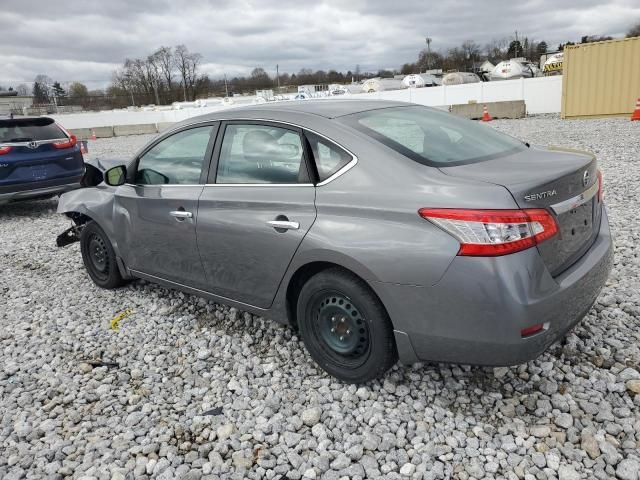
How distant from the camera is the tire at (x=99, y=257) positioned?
4656mm

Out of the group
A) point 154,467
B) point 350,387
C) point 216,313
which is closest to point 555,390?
point 350,387

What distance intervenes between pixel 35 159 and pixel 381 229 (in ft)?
24.6

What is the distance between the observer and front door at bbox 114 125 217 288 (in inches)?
142

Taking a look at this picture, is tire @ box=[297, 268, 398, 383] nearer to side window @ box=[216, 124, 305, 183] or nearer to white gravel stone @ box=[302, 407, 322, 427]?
white gravel stone @ box=[302, 407, 322, 427]

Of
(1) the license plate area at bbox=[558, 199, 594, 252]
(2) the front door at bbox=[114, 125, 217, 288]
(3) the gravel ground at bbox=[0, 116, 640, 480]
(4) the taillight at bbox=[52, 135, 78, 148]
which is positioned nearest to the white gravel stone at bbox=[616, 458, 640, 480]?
(3) the gravel ground at bbox=[0, 116, 640, 480]

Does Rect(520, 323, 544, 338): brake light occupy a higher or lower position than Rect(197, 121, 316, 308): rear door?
lower

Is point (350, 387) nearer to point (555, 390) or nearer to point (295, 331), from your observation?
point (295, 331)

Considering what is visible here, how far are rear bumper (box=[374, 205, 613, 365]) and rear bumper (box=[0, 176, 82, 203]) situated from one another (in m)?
7.47

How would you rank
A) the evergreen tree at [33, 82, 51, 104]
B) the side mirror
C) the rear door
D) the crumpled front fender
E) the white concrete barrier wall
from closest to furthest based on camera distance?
the rear door, the side mirror, the crumpled front fender, the white concrete barrier wall, the evergreen tree at [33, 82, 51, 104]

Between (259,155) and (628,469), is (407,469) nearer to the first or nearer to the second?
(628,469)

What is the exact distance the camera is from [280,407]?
290 centimetres

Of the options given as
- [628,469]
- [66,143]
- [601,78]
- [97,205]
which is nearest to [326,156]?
[628,469]

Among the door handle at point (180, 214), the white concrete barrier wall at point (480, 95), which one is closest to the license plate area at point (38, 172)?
the door handle at point (180, 214)

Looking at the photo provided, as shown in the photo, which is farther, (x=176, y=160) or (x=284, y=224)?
(x=176, y=160)
